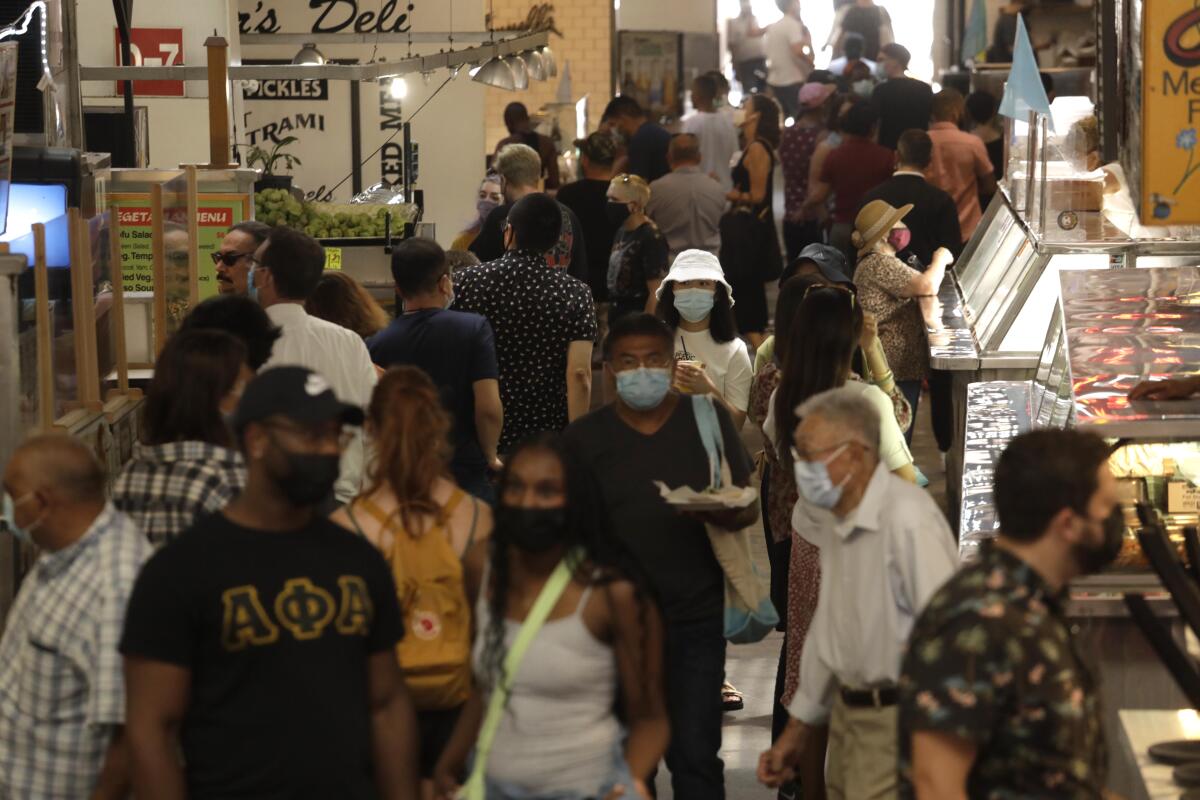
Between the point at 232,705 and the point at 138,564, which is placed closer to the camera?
the point at 232,705

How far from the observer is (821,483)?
14.3ft

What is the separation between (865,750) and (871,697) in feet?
0.43

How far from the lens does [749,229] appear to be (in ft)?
43.6

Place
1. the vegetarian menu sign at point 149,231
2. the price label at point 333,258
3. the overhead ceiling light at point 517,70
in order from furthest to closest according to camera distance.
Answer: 1. the overhead ceiling light at point 517,70
2. the price label at point 333,258
3. the vegetarian menu sign at point 149,231

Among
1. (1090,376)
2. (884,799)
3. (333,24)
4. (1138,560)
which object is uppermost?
(333,24)

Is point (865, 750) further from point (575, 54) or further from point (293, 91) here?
point (575, 54)

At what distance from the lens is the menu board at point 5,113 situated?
20.7 ft

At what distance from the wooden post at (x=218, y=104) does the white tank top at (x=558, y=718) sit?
5.16 meters

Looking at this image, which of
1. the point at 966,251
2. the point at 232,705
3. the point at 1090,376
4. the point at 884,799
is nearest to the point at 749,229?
the point at 966,251

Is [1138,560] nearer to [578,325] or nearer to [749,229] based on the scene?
[578,325]

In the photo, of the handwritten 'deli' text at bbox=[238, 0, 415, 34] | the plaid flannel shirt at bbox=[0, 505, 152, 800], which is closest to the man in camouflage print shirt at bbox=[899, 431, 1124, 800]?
the plaid flannel shirt at bbox=[0, 505, 152, 800]

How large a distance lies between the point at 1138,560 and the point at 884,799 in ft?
5.12

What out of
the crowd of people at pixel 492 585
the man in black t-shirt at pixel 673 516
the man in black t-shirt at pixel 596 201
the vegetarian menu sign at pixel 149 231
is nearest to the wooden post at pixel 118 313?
the crowd of people at pixel 492 585

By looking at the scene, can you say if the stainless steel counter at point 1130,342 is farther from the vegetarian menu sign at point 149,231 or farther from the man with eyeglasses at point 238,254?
the vegetarian menu sign at point 149,231
